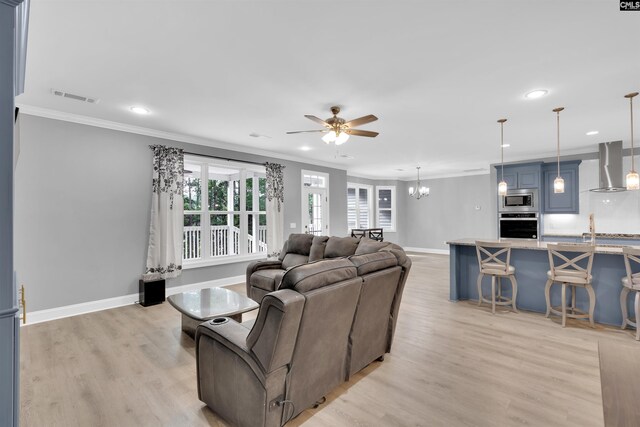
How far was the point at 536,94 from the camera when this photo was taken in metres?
3.42

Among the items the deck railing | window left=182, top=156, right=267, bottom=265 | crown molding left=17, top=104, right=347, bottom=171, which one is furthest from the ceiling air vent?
the deck railing

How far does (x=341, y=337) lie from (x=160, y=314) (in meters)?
3.07

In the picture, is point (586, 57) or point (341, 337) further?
point (586, 57)

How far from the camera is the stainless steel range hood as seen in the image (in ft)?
18.2

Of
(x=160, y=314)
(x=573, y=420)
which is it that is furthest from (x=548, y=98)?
(x=160, y=314)

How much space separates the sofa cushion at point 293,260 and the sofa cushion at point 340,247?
1.64 ft

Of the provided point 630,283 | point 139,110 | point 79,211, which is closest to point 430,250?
point 630,283

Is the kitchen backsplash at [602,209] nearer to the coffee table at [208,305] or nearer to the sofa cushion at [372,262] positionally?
the sofa cushion at [372,262]

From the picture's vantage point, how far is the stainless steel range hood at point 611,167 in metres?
5.55

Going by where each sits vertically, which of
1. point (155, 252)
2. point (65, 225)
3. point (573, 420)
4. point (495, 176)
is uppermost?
point (495, 176)

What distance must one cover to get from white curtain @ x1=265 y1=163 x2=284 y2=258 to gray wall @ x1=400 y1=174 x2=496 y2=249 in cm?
588

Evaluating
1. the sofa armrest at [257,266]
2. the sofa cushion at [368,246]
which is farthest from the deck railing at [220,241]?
the sofa cushion at [368,246]

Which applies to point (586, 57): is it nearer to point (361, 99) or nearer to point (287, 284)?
point (361, 99)

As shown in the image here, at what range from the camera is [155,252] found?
471cm
